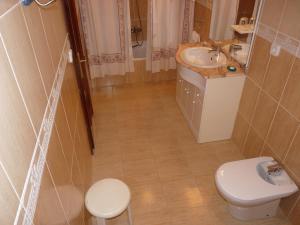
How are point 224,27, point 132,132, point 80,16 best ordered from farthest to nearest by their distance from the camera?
point 80,16 → point 132,132 → point 224,27

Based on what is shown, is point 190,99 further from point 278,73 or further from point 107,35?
point 107,35

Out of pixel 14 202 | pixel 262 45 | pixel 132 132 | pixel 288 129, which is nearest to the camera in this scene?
pixel 14 202

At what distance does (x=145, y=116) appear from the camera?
9.75ft

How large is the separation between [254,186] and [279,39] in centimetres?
107

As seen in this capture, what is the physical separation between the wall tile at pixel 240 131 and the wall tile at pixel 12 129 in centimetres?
203

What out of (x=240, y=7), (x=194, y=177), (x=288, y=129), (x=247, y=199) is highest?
(x=240, y=7)

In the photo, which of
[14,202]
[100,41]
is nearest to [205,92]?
[100,41]

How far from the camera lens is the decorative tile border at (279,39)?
1579mm

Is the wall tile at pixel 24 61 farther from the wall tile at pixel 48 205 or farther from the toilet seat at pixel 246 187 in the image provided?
the toilet seat at pixel 246 187

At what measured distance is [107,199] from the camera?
1541 millimetres

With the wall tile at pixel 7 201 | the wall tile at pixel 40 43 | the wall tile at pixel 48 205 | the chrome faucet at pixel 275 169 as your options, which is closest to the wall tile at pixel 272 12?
the chrome faucet at pixel 275 169

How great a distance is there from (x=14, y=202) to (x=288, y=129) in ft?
5.75

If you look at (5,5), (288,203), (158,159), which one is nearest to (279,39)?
(288,203)

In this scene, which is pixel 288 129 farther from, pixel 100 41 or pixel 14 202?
pixel 100 41
